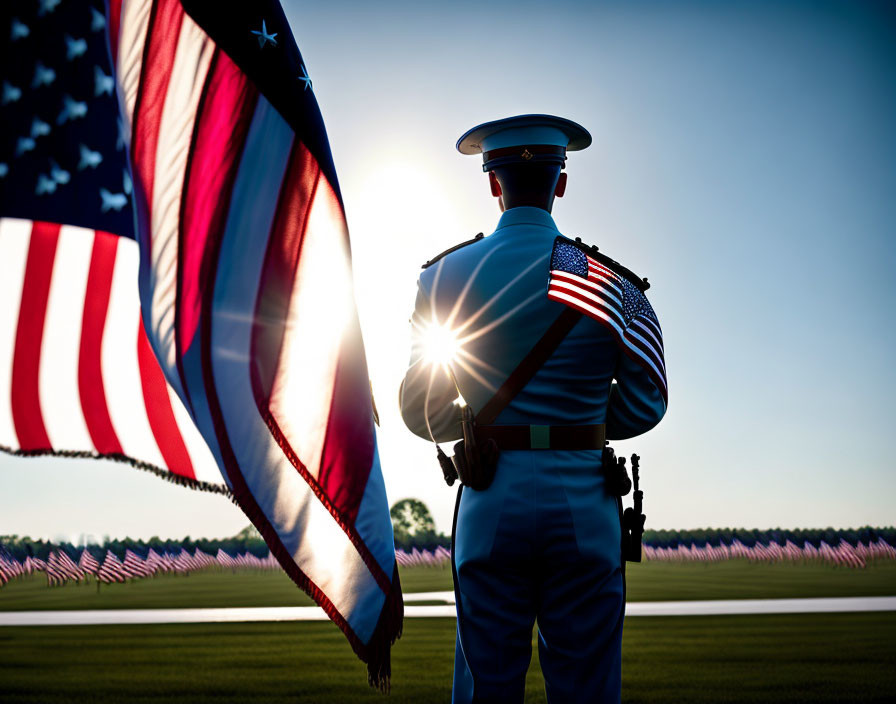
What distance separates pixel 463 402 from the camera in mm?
2840

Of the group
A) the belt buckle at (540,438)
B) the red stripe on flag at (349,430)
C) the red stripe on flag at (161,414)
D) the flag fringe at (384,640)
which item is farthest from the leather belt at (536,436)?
the red stripe on flag at (161,414)

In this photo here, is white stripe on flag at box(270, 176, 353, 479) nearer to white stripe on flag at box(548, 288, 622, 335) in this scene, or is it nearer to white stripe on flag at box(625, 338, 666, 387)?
white stripe on flag at box(548, 288, 622, 335)

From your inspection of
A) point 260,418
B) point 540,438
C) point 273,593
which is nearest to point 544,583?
point 540,438

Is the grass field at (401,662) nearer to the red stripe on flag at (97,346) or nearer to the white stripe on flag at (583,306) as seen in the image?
the red stripe on flag at (97,346)

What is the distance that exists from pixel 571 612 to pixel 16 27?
276 cm

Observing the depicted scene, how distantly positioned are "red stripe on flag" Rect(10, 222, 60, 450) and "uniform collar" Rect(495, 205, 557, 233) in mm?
1683

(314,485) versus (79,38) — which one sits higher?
(79,38)

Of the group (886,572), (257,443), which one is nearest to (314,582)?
(257,443)

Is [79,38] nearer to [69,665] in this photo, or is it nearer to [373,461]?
[373,461]

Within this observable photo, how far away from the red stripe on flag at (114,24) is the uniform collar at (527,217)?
4.80 feet

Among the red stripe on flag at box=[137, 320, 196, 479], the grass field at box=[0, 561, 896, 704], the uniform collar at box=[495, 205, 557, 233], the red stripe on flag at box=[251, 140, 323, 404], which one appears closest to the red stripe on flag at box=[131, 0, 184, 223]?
the red stripe on flag at box=[251, 140, 323, 404]

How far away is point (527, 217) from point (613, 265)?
347 mm

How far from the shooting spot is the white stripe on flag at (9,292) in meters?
3.06

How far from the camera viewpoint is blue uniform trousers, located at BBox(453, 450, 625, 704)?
2.67 meters
